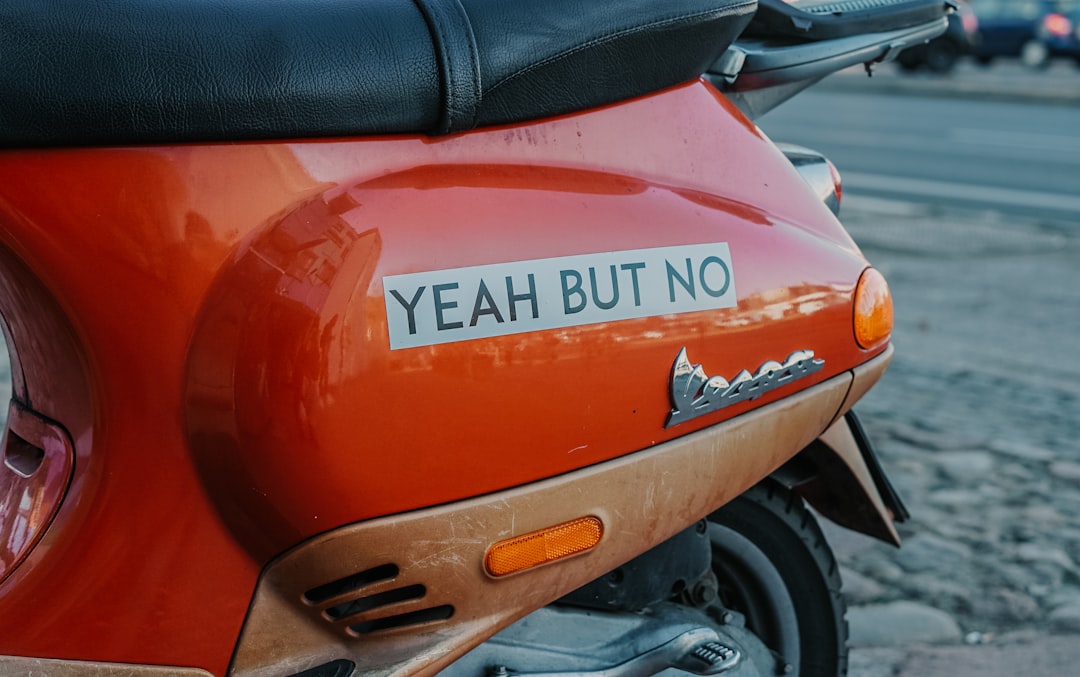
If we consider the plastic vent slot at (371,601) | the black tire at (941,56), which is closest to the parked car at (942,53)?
the black tire at (941,56)

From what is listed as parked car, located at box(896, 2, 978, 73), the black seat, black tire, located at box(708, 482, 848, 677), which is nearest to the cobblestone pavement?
black tire, located at box(708, 482, 848, 677)

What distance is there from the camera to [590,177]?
147 centimetres

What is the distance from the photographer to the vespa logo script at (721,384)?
4.93 feet

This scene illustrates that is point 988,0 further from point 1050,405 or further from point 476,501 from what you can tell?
point 476,501

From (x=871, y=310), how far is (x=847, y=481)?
1.26ft

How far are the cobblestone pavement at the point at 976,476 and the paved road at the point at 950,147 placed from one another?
228 cm

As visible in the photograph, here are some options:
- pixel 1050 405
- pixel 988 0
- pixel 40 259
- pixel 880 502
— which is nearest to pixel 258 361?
pixel 40 259

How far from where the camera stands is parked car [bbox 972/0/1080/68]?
19641 millimetres

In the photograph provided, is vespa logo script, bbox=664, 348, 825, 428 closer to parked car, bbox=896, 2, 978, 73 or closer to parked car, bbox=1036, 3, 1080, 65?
parked car, bbox=896, 2, 978, 73

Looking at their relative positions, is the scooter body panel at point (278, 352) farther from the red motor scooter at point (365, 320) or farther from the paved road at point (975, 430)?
the paved road at point (975, 430)

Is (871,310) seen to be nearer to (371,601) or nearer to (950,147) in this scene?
(371,601)

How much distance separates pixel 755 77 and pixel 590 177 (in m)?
0.59

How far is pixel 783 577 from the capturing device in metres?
2.00

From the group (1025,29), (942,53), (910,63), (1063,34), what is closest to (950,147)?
(942,53)
